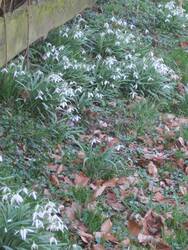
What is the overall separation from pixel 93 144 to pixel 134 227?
1.30 meters

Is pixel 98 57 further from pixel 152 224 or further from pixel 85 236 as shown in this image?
pixel 85 236

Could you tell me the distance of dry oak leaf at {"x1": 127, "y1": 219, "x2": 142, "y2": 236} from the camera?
4.74 metres

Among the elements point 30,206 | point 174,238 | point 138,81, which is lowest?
point 138,81

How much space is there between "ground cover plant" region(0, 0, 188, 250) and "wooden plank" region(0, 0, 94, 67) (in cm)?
18

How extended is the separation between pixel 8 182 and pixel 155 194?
57.9 inches

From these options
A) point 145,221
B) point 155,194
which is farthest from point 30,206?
point 155,194

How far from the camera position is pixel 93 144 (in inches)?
231

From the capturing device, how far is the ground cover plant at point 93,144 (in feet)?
14.7

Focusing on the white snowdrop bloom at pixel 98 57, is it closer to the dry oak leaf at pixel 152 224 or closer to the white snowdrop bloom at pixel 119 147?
the white snowdrop bloom at pixel 119 147

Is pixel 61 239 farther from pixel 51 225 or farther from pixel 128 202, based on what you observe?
pixel 128 202

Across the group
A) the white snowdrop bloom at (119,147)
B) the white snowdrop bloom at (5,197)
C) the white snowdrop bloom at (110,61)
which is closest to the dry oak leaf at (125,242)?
the white snowdrop bloom at (5,197)

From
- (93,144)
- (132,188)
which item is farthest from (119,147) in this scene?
(132,188)

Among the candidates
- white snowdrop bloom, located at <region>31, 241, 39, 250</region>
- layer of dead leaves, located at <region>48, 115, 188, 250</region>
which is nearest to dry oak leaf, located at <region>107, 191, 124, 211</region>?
layer of dead leaves, located at <region>48, 115, 188, 250</region>

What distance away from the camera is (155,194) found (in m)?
5.39
